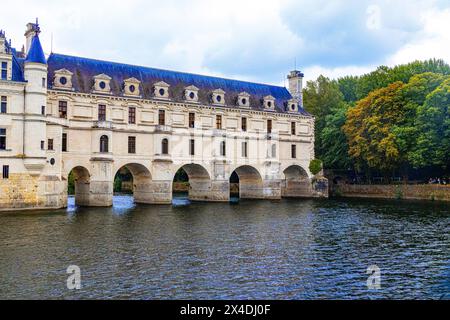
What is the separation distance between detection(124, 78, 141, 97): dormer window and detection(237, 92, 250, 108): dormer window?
46.2 ft

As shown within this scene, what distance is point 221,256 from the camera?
22578 mm

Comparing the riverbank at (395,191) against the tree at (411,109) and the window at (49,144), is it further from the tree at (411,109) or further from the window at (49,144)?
the window at (49,144)

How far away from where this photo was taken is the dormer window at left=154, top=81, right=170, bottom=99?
2135 inches

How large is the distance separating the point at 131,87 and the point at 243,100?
619 inches

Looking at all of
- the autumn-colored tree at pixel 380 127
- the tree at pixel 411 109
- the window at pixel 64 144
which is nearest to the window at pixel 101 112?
the window at pixel 64 144

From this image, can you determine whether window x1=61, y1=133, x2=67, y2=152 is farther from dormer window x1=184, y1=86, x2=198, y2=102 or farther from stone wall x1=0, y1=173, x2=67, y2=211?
dormer window x1=184, y1=86, x2=198, y2=102

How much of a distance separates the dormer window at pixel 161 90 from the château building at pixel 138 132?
11 cm

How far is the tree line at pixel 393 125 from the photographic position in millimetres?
56281

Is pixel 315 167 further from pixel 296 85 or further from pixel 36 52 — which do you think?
pixel 36 52

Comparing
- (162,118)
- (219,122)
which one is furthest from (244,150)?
(162,118)

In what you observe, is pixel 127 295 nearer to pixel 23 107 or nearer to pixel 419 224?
pixel 419 224

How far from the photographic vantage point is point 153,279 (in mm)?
18062

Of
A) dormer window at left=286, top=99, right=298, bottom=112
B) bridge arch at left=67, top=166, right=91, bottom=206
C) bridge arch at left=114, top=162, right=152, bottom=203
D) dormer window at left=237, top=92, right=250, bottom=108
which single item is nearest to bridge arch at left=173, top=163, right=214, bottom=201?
bridge arch at left=114, top=162, right=152, bottom=203

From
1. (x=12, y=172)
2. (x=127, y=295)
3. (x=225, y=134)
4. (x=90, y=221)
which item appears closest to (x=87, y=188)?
(x=12, y=172)
